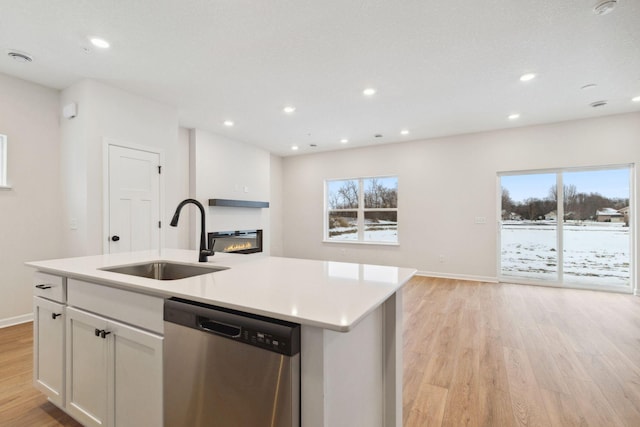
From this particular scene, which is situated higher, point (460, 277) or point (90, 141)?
point (90, 141)

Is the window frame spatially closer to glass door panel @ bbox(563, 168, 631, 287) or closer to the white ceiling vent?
glass door panel @ bbox(563, 168, 631, 287)

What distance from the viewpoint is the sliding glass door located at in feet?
14.3

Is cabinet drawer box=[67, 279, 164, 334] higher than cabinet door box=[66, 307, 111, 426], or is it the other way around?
cabinet drawer box=[67, 279, 164, 334]

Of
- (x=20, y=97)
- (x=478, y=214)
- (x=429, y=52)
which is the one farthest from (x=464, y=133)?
(x=20, y=97)

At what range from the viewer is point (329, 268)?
5.11 feet

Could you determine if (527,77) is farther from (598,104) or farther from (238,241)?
(238,241)

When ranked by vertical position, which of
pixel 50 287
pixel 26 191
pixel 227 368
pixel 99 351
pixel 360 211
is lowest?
pixel 99 351

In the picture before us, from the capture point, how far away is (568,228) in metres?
4.62

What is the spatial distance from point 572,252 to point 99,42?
21.8ft

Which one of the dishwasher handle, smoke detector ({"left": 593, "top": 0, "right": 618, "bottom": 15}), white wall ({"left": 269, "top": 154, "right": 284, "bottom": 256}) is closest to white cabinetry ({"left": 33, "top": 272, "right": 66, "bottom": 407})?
the dishwasher handle

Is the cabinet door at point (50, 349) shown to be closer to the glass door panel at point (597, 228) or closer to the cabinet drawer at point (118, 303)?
the cabinet drawer at point (118, 303)

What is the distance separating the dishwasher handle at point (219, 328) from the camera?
959mm

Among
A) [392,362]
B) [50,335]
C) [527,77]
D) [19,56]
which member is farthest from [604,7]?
[19,56]

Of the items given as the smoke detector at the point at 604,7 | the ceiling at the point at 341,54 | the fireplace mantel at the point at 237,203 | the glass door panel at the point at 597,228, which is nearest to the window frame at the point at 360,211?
the fireplace mantel at the point at 237,203
